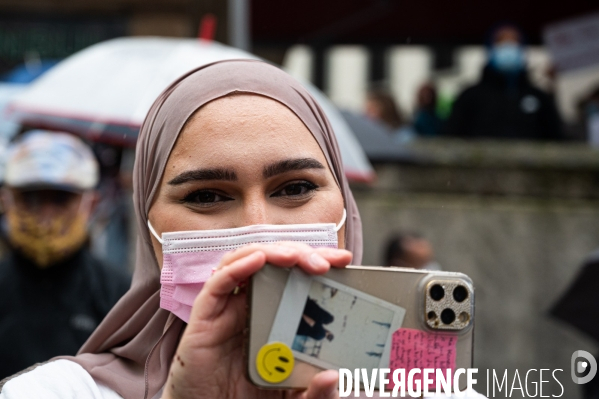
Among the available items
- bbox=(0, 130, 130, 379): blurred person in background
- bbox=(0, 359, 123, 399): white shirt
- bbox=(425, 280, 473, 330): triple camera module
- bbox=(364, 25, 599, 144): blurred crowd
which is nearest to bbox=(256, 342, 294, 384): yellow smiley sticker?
bbox=(425, 280, 473, 330): triple camera module

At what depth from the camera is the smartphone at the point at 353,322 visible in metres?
1.75

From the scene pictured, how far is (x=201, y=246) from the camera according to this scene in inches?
84.9

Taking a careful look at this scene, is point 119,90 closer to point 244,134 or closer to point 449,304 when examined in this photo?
point 244,134

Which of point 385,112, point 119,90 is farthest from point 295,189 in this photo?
point 385,112

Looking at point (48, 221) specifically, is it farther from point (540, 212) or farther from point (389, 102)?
point (389, 102)

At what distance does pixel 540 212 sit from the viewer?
24.4 feet

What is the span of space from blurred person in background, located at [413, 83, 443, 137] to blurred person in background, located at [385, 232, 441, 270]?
2736 millimetres

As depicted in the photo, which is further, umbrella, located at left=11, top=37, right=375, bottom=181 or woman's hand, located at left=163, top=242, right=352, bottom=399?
umbrella, located at left=11, top=37, right=375, bottom=181

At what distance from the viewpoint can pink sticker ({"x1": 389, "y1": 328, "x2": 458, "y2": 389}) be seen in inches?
69.8

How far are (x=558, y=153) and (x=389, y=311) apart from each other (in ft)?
19.8

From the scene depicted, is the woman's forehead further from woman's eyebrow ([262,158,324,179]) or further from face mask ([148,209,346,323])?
face mask ([148,209,346,323])

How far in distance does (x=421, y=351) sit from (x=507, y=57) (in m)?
6.25

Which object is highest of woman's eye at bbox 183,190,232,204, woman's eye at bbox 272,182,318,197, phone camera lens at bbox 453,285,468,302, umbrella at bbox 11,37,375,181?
umbrella at bbox 11,37,375,181

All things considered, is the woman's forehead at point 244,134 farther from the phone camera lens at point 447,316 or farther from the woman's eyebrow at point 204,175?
the phone camera lens at point 447,316
